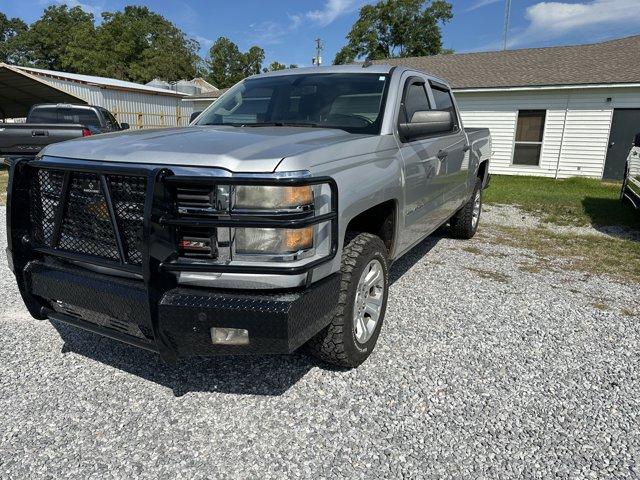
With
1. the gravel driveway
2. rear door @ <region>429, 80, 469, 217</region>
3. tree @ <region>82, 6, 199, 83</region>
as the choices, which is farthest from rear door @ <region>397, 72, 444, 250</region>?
tree @ <region>82, 6, 199, 83</region>

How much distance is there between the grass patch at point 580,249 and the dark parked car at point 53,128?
25.2 ft

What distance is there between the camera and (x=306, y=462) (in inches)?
87.9

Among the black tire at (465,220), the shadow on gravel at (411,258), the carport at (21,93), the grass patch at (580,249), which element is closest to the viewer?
the shadow on gravel at (411,258)

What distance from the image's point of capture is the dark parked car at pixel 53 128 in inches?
408

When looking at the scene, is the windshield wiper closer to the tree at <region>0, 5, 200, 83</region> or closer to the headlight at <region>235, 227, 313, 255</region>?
the headlight at <region>235, 227, 313, 255</region>

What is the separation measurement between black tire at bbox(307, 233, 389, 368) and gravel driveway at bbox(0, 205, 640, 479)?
195mm

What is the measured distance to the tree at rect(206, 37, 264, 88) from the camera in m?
72.4

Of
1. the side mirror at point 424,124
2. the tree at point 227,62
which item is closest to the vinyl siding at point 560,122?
the side mirror at point 424,124

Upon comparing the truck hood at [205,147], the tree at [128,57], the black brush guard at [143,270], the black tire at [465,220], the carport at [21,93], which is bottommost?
the black tire at [465,220]

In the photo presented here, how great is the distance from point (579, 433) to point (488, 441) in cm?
51

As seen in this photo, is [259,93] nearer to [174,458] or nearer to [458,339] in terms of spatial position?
[458,339]

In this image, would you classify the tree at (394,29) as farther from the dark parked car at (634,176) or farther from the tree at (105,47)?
the dark parked car at (634,176)

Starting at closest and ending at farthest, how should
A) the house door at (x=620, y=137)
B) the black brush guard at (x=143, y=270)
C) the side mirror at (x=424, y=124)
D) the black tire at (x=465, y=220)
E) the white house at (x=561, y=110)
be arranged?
1. the black brush guard at (x=143, y=270)
2. the side mirror at (x=424, y=124)
3. the black tire at (x=465, y=220)
4. the house door at (x=620, y=137)
5. the white house at (x=561, y=110)

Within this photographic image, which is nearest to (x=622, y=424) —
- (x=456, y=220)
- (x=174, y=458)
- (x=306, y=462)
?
(x=306, y=462)
